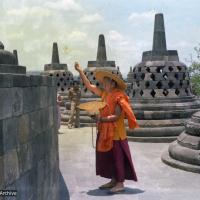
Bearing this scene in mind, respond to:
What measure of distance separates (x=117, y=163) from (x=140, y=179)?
3.24ft

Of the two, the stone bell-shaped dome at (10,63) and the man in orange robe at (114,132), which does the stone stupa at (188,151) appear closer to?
the man in orange robe at (114,132)

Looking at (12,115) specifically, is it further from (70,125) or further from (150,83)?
(70,125)

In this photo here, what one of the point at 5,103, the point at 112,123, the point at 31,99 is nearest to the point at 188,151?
the point at 112,123

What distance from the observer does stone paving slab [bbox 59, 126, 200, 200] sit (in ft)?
16.9

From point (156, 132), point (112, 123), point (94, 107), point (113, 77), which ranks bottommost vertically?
point (156, 132)

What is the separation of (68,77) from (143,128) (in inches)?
439

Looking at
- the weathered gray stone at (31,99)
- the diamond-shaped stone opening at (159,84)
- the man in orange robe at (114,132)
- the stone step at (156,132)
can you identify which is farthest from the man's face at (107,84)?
the diamond-shaped stone opening at (159,84)

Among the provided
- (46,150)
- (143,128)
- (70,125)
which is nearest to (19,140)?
(46,150)

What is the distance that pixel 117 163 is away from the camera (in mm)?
5191

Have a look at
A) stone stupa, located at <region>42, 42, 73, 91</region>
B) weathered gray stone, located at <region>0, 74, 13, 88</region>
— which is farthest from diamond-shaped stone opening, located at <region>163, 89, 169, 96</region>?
stone stupa, located at <region>42, 42, 73, 91</region>

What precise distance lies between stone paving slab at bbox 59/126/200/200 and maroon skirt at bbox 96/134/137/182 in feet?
0.78

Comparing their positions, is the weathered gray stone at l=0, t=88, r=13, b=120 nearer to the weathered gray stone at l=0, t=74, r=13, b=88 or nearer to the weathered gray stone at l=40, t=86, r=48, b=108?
the weathered gray stone at l=0, t=74, r=13, b=88

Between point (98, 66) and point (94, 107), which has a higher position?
point (98, 66)

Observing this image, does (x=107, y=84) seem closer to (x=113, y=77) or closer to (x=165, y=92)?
(x=113, y=77)
